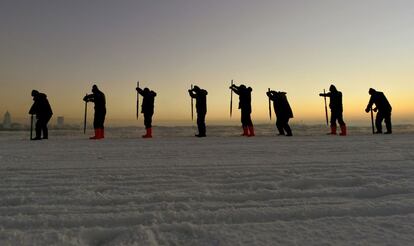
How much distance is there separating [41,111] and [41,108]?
0.36 ft

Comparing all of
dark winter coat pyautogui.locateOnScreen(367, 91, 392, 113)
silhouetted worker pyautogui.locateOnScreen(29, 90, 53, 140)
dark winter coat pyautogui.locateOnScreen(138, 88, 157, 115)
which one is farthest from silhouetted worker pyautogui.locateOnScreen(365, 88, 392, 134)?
silhouetted worker pyautogui.locateOnScreen(29, 90, 53, 140)

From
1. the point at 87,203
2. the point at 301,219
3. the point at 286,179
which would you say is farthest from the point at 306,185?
the point at 87,203

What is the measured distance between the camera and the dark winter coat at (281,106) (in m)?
13.9

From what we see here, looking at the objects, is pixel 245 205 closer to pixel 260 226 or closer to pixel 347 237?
pixel 260 226

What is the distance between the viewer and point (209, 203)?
3.27 meters

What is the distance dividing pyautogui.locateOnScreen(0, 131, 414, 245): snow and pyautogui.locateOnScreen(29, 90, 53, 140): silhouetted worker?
796cm

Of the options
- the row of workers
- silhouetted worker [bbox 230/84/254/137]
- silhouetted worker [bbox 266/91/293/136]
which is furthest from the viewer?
silhouetted worker [bbox 230/84/254/137]

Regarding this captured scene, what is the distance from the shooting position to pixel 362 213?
295 centimetres

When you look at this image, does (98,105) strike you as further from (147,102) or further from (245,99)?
(245,99)

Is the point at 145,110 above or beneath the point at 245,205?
above

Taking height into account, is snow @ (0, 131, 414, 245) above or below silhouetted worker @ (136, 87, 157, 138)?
below

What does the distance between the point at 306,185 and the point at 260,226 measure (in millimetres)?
1428

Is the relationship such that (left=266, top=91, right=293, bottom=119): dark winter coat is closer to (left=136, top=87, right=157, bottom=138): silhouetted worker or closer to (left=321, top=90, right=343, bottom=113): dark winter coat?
(left=321, top=90, right=343, bottom=113): dark winter coat

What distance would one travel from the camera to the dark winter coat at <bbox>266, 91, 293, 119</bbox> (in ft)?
45.5
